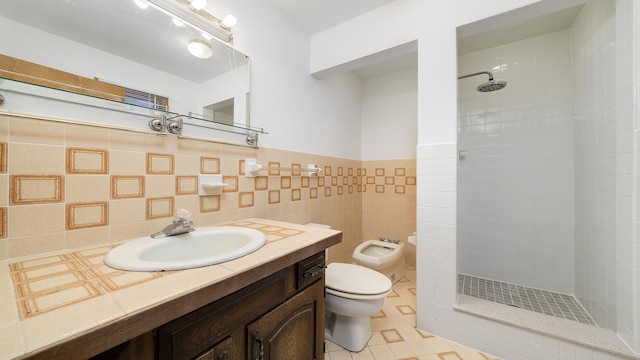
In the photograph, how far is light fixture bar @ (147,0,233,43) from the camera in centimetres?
103

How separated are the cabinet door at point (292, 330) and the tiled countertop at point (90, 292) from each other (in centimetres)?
19

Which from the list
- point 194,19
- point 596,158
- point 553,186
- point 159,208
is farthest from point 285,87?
point 553,186

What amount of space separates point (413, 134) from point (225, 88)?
1.95 meters

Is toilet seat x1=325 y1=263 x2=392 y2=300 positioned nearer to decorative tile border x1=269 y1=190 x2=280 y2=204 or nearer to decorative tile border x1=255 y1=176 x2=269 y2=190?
decorative tile border x1=269 y1=190 x2=280 y2=204

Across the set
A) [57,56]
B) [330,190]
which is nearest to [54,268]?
[57,56]

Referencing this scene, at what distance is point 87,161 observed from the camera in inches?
32.1

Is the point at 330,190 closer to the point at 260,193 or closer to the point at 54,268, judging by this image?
the point at 260,193

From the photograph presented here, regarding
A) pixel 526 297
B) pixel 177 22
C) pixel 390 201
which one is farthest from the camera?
pixel 390 201

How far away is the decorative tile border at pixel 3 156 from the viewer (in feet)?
2.22

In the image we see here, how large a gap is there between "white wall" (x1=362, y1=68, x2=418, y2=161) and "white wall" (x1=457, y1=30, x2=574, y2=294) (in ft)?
1.53

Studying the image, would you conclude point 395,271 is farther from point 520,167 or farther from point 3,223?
point 3,223

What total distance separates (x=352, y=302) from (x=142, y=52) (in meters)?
1.61

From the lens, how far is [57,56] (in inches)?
30.2

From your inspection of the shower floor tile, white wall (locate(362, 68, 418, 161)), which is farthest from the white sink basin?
white wall (locate(362, 68, 418, 161))
